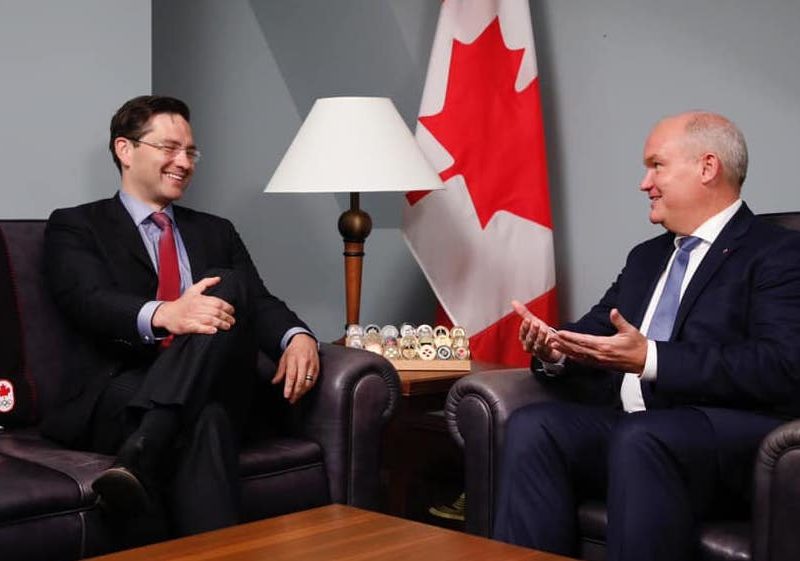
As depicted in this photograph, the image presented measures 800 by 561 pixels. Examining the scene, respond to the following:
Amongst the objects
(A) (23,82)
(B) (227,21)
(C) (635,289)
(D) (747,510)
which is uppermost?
(B) (227,21)

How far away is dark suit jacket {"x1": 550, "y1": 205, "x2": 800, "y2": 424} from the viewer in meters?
2.54

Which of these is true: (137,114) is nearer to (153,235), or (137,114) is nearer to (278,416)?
(153,235)

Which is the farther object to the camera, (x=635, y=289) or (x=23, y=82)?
(x=23, y=82)

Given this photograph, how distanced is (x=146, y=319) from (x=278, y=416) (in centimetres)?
46

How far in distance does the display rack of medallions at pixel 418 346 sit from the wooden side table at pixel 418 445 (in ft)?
0.09

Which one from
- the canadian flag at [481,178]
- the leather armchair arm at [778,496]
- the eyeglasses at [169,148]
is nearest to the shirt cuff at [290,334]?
the eyeglasses at [169,148]

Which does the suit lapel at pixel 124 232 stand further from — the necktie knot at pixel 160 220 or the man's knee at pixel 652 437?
the man's knee at pixel 652 437

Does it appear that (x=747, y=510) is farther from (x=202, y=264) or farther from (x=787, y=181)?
(x=202, y=264)

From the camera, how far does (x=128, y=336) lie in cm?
289

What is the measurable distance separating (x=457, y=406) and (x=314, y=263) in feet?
6.34

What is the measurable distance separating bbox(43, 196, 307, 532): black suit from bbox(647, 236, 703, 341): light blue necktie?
2.96 ft

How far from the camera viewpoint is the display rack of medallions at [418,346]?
340 centimetres

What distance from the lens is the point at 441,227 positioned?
3.80 m

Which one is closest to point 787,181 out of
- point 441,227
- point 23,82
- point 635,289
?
point 635,289
